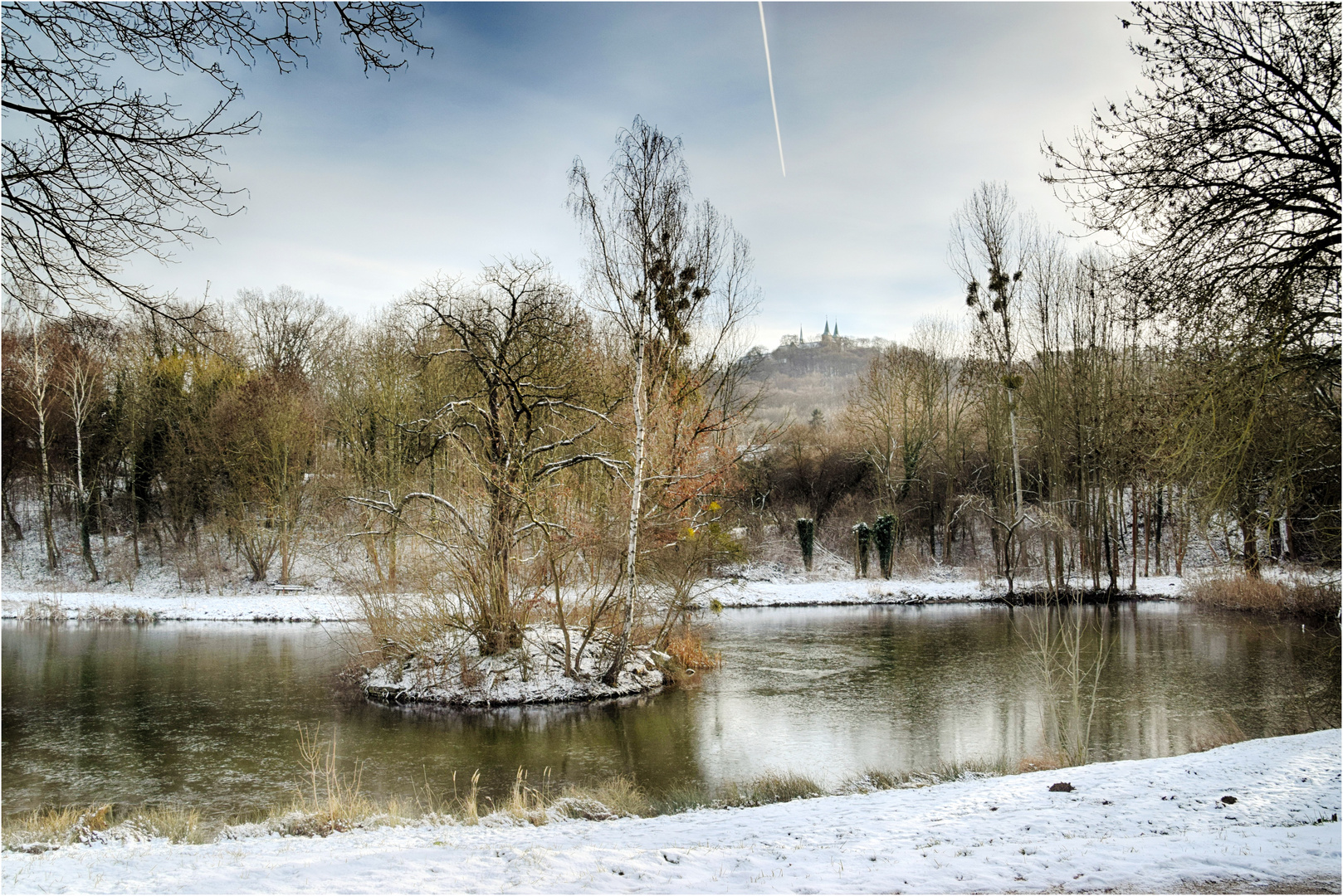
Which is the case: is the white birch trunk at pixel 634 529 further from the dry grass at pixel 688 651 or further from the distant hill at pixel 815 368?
the distant hill at pixel 815 368

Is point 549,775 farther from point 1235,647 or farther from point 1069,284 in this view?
point 1069,284

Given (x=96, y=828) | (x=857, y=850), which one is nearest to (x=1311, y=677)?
(x=857, y=850)

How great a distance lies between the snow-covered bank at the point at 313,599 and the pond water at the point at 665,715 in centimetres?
459

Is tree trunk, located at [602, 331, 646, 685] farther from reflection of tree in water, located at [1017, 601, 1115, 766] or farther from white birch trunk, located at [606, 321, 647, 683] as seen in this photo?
reflection of tree in water, located at [1017, 601, 1115, 766]

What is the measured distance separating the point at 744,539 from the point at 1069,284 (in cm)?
1402

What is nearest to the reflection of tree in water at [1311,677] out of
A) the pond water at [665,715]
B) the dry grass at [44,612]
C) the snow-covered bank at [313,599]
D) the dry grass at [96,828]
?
the pond water at [665,715]

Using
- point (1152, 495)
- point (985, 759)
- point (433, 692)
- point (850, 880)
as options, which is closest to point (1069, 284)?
point (1152, 495)

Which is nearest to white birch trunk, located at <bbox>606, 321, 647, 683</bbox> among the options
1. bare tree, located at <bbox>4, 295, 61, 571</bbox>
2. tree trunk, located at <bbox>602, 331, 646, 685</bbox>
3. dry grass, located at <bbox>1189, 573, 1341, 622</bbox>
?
tree trunk, located at <bbox>602, 331, 646, 685</bbox>

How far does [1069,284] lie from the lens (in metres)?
26.8

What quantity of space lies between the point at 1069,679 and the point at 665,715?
22.1 ft

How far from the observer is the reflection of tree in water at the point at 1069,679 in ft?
29.8

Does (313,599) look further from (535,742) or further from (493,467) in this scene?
(535,742)

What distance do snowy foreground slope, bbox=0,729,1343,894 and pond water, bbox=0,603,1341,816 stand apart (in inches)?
91.2

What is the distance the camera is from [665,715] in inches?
488
